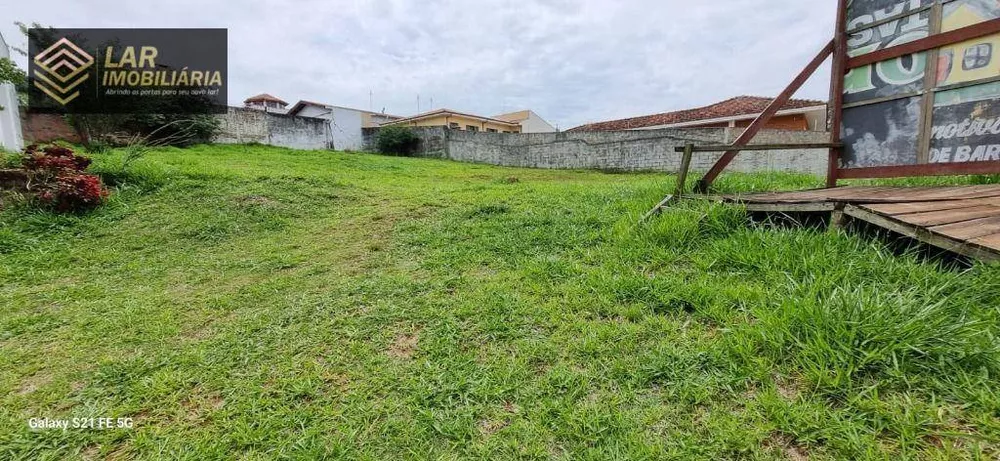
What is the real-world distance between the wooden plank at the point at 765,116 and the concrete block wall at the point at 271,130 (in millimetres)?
12929

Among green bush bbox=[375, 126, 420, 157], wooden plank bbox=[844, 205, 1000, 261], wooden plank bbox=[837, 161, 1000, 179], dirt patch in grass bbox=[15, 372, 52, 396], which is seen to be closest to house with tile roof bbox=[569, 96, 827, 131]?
green bush bbox=[375, 126, 420, 157]

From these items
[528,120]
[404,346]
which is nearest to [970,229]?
[404,346]

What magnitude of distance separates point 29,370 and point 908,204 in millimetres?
4731

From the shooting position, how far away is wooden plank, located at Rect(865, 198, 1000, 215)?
223 centimetres

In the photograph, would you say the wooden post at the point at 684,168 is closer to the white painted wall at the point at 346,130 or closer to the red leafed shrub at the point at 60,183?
the red leafed shrub at the point at 60,183

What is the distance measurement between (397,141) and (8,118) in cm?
1007

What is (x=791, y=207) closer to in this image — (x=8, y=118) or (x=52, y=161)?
(x=52, y=161)

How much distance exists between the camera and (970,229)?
6.28ft

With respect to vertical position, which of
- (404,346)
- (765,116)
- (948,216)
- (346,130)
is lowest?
(404,346)

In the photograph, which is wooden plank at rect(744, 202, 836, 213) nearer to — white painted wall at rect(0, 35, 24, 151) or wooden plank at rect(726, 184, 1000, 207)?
wooden plank at rect(726, 184, 1000, 207)

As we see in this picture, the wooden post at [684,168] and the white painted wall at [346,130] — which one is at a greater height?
the white painted wall at [346,130]

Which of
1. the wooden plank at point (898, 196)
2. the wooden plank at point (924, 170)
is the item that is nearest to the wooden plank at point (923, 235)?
the wooden plank at point (898, 196)

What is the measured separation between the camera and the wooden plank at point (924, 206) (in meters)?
2.23

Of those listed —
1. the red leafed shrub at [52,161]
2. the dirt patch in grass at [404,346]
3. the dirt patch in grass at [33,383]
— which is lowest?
the dirt patch in grass at [33,383]
